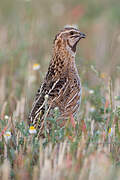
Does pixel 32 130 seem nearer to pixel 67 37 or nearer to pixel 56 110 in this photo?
pixel 56 110

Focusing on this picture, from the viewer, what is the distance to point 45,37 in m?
11.1

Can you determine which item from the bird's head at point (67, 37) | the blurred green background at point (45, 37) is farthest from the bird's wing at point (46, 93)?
the blurred green background at point (45, 37)

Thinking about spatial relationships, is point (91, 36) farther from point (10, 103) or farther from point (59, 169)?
point (59, 169)

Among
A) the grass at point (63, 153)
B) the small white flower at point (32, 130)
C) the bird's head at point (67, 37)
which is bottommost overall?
the grass at point (63, 153)

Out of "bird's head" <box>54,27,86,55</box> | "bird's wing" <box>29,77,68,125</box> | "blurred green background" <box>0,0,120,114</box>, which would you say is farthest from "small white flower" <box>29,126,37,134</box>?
"blurred green background" <box>0,0,120,114</box>

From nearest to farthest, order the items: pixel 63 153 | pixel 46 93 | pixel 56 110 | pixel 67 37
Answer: pixel 63 153, pixel 56 110, pixel 46 93, pixel 67 37

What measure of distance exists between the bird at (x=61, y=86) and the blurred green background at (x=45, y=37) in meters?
1.54

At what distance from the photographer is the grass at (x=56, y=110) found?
417cm

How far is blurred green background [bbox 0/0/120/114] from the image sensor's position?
844cm

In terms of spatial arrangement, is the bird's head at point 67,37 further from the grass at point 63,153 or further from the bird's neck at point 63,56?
the grass at point 63,153

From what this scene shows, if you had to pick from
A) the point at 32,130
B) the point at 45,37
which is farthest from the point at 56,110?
the point at 45,37

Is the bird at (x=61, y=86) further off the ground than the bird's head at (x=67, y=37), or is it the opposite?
the bird's head at (x=67, y=37)

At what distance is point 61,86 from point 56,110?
0.67 m

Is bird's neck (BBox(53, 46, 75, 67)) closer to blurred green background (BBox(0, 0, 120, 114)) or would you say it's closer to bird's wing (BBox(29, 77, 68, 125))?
bird's wing (BBox(29, 77, 68, 125))
